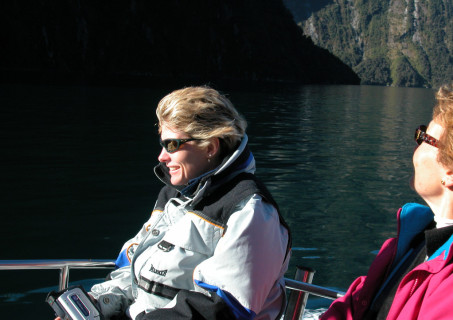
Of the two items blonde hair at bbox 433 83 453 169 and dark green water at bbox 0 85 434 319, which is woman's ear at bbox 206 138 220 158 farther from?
dark green water at bbox 0 85 434 319

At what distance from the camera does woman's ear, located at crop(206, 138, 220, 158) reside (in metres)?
2.17

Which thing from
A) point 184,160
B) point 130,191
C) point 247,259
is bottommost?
point 130,191

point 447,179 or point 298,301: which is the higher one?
point 447,179

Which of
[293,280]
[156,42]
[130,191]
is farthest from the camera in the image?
[156,42]

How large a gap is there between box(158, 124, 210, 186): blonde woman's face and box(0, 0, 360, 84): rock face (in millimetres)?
45592

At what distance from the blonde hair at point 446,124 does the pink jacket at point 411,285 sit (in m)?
0.26

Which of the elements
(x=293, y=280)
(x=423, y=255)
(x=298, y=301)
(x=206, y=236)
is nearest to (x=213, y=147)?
(x=206, y=236)

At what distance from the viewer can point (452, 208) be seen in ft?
5.65

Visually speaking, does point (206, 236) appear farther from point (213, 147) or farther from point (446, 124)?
point (446, 124)

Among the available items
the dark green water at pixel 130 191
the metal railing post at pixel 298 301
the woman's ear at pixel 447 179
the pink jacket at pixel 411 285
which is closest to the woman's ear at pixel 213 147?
the metal railing post at pixel 298 301

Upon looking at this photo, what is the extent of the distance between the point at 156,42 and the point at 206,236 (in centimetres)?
8950

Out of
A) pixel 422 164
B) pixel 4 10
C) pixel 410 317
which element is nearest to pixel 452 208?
pixel 422 164

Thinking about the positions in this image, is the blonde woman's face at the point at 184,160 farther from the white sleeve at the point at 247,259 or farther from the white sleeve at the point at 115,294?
the white sleeve at the point at 115,294

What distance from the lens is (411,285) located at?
1.62 metres
